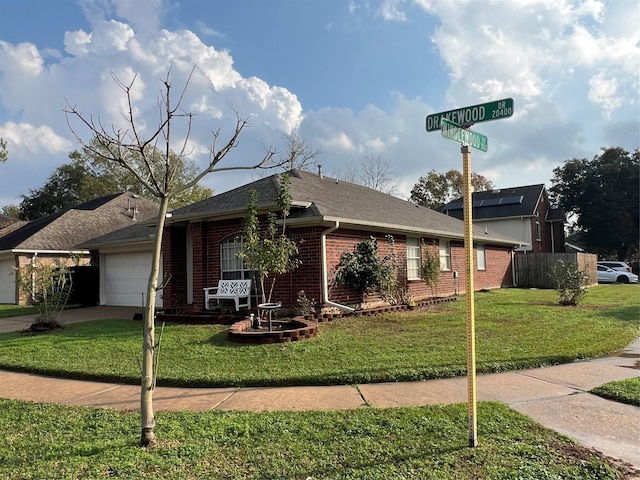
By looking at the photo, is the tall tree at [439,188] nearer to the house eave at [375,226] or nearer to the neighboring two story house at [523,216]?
the neighboring two story house at [523,216]

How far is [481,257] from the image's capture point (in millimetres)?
20797

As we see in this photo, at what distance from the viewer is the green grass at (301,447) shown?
3338mm

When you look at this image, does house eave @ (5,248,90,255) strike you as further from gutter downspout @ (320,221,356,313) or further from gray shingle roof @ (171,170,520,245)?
gutter downspout @ (320,221,356,313)

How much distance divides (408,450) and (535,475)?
0.91 m

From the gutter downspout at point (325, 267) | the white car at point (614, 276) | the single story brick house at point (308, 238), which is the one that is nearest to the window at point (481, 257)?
the single story brick house at point (308, 238)

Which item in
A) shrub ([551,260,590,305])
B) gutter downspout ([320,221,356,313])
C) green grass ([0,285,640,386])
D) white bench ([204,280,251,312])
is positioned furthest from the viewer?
shrub ([551,260,590,305])

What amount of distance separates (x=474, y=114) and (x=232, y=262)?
9777 millimetres

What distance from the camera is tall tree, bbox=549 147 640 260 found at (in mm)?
41750

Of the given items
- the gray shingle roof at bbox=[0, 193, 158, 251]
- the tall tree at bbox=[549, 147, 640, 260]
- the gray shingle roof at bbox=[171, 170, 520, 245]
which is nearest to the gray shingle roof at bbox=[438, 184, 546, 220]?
the tall tree at bbox=[549, 147, 640, 260]

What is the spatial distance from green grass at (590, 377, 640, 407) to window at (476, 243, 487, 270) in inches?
591

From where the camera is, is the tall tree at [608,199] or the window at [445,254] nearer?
the window at [445,254]

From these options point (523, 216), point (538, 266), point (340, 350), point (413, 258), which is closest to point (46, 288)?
point (340, 350)

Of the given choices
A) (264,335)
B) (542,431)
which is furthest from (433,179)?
(542,431)

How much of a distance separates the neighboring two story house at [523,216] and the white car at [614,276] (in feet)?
13.6
